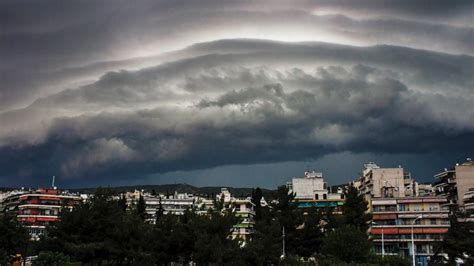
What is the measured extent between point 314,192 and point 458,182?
27.5m

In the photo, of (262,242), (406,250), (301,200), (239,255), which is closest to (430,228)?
(406,250)

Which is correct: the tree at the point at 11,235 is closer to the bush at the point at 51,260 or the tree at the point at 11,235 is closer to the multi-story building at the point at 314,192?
the bush at the point at 51,260

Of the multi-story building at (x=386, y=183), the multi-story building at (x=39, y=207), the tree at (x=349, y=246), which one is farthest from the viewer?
the multi-story building at (x=39, y=207)

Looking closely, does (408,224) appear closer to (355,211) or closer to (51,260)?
(355,211)

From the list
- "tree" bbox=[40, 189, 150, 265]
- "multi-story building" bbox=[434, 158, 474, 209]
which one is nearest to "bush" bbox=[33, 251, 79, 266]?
"tree" bbox=[40, 189, 150, 265]

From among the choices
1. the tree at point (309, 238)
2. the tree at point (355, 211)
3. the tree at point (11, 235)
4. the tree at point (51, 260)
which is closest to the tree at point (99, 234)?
the tree at point (11, 235)

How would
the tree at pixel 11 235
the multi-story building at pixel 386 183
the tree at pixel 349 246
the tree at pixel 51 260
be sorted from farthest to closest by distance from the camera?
the multi-story building at pixel 386 183 → the tree at pixel 349 246 → the tree at pixel 11 235 → the tree at pixel 51 260

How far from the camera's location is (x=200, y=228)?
161 feet

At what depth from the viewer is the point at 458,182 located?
95875 millimetres

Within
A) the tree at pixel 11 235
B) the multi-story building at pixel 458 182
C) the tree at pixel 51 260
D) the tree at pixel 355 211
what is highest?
the multi-story building at pixel 458 182

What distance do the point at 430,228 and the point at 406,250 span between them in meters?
5.26

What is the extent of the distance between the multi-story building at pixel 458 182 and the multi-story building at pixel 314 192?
63.7 feet

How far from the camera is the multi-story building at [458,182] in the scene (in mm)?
95125

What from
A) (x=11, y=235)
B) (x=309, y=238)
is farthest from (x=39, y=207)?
(x=309, y=238)
